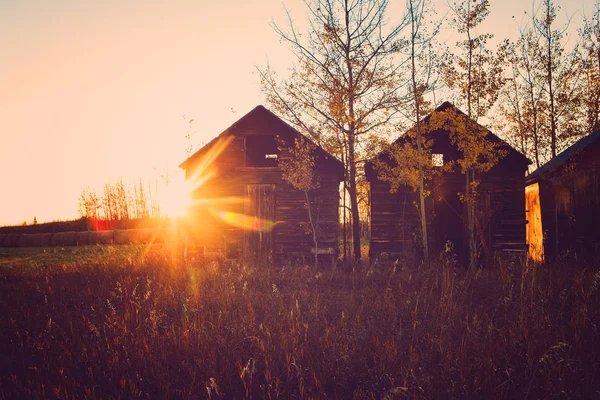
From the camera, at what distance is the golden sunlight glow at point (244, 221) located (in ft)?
44.5

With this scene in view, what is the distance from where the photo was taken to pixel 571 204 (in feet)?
39.5

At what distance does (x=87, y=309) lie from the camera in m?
6.39

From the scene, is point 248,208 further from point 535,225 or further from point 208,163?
point 535,225

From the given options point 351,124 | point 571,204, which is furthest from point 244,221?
point 571,204

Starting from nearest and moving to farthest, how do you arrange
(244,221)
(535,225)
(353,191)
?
(353,191) < (244,221) < (535,225)

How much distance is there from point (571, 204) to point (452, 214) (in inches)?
148

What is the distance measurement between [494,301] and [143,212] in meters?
35.0

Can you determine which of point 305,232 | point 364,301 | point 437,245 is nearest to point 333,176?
point 305,232

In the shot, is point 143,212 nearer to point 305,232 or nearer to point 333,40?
point 305,232

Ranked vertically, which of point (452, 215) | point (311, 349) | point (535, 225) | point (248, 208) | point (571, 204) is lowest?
point (311, 349)

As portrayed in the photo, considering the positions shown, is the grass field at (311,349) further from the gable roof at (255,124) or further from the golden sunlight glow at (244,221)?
the gable roof at (255,124)

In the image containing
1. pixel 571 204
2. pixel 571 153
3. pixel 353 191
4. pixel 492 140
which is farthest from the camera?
pixel 492 140

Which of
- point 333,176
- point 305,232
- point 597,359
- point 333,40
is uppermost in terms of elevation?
point 333,40

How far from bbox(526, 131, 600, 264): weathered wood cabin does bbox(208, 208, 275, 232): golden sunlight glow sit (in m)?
9.58
